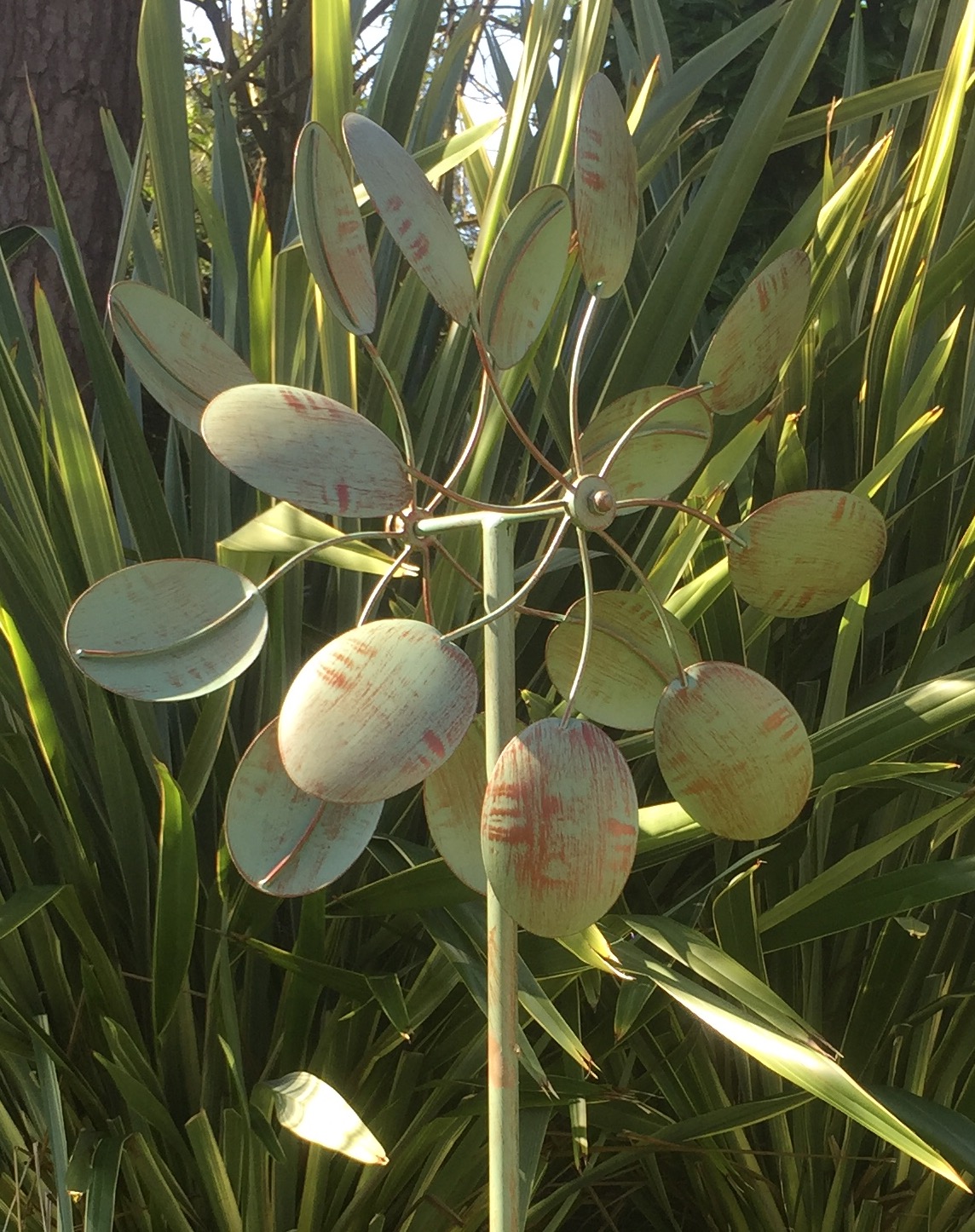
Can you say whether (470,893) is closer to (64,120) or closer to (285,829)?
(285,829)

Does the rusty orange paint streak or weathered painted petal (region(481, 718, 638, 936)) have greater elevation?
the rusty orange paint streak

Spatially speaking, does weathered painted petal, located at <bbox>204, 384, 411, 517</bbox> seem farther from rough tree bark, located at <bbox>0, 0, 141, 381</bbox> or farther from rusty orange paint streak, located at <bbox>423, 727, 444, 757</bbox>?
rough tree bark, located at <bbox>0, 0, 141, 381</bbox>

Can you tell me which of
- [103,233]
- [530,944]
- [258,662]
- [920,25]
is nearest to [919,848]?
[530,944]

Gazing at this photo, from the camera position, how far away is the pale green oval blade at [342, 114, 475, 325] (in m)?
0.23

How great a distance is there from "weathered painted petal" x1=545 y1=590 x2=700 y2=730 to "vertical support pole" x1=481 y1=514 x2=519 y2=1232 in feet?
0.08

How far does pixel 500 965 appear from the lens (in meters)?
0.22

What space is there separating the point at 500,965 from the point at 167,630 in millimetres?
96

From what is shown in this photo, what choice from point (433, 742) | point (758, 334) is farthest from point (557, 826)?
point (758, 334)

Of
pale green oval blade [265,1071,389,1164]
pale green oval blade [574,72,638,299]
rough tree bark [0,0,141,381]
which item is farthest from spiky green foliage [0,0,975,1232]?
rough tree bark [0,0,141,381]

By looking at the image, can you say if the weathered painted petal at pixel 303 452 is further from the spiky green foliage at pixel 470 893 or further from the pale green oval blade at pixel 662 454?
the spiky green foliage at pixel 470 893

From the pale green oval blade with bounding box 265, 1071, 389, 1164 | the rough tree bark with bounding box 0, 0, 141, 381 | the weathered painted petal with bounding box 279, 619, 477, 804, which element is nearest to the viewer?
the weathered painted petal with bounding box 279, 619, 477, 804

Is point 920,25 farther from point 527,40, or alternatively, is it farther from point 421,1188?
point 421,1188

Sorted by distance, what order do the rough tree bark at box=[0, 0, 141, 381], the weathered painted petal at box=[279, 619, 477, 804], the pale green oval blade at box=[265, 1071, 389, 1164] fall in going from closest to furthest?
the weathered painted petal at box=[279, 619, 477, 804] → the pale green oval blade at box=[265, 1071, 389, 1164] → the rough tree bark at box=[0, 0, 141, 381]

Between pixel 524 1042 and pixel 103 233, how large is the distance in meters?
0.78
